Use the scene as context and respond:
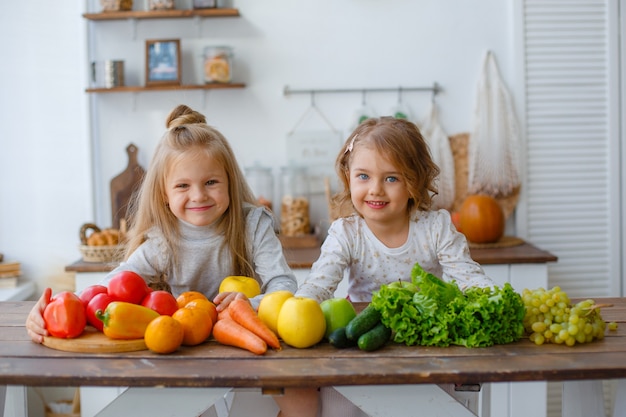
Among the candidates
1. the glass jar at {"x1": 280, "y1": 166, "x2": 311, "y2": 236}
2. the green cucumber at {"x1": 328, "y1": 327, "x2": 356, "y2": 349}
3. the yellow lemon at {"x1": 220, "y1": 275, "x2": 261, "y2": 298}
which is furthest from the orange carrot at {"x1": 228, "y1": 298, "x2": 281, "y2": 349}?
the glass jar at {"x1": 280, "y1": 166, "x2": 311, "y2": 236}

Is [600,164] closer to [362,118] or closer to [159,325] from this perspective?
[362,118]

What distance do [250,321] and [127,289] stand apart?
0.33m

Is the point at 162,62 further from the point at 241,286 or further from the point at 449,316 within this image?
the point at 449,316

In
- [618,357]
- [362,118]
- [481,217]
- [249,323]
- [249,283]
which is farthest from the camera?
[362,118]

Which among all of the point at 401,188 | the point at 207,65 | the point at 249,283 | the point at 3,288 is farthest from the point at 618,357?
the point at 3,288

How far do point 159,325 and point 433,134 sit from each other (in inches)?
96.1

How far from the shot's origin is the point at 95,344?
1721 mm

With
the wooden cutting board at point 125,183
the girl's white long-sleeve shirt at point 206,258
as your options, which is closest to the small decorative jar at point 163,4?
the wooden cutting board at point 125,183

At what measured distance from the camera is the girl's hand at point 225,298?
1.92 m

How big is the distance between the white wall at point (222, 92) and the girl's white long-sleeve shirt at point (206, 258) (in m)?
1.53

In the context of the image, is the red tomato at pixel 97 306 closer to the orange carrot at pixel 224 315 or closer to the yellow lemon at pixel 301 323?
the orange carrot at pixel 224 315

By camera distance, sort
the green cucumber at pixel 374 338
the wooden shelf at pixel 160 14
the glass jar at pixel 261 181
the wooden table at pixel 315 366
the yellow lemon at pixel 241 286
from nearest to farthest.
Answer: the wooden table at pixel 315 366 → the green cucumber at pixel 374 338 → the yellow lemon at pixel 241 286 → the wooden shelf at pixel 160 14 → the glass jar at pixel 261 181

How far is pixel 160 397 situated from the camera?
1.63m

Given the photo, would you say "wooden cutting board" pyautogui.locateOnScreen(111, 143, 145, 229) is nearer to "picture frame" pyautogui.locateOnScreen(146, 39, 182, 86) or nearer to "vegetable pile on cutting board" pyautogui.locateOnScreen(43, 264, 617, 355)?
"picture frame" pyautogui.locateOnScreen(146, 39, 182, 86)
